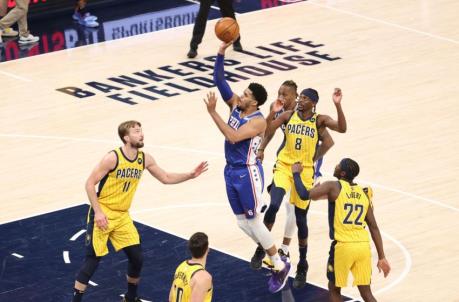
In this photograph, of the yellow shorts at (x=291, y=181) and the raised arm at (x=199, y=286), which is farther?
the yellow shorts at (x=291, y=181)

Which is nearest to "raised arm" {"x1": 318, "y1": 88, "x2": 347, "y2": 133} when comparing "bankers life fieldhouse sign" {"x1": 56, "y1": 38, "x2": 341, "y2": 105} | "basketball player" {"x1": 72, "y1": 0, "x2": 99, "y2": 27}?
"bankers life fieldhouse sign" {"x1": 56, "y1": 38, "x2": 341, "y2": 105}

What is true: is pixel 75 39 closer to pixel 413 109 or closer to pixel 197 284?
pixel 413 109

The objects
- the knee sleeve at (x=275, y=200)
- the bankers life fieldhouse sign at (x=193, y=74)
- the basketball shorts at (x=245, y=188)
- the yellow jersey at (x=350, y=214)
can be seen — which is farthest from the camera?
the bankers life fieldhouse sign at (x=193, y=74)

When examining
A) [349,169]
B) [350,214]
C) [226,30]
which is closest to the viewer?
[350,214]

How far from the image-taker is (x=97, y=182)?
1292 centimetres

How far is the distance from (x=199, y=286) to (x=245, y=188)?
3108 mm

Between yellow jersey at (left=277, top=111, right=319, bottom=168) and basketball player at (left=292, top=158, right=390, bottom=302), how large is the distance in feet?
4.72

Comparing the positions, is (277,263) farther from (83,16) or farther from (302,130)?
(83,16)

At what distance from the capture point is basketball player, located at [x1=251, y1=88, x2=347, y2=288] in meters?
14.0

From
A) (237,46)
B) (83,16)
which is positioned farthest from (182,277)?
(83,16)

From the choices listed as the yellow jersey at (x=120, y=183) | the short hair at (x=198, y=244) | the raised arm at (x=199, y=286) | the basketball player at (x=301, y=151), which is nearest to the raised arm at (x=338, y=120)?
the basketball player at (x=301, y=151)

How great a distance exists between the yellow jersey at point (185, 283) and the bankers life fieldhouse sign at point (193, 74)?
32.3 ft

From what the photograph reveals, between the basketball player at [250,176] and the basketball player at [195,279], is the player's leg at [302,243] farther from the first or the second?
the basketball player at [195,279]

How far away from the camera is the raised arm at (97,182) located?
12.8 m
